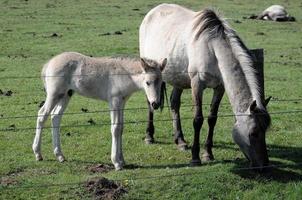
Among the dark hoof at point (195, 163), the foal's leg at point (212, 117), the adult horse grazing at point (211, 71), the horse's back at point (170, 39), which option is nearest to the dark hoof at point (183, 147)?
the adult horse grazing at point (211, 71)

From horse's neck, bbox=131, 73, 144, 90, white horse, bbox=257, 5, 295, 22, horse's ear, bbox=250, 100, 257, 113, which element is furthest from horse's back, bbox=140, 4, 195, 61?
white horse, bbox=257, 5, 295, 22

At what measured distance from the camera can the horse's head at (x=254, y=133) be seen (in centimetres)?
890

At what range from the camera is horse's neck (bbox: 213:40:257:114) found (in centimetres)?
927

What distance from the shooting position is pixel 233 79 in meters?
9.49

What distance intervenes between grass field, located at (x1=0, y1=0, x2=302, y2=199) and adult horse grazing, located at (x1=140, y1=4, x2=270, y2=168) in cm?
55

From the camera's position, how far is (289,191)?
907 centimetres

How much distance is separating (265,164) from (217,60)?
6.40 feet

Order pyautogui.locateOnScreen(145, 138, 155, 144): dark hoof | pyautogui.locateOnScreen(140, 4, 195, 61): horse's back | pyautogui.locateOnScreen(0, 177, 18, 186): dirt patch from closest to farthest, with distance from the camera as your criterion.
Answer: pyautogui.locateOnScreen(0, 177, 18, 186): dirt patch
pyautogui.locateOnScreen(140, 4, 195, 61): horse's back
pyautogui.locateOnScreen(145, 138, 155, 144): dark hoof

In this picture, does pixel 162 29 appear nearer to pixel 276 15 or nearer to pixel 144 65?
pixel 144 65

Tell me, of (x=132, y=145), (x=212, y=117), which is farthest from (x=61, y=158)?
(x=212, y=117)

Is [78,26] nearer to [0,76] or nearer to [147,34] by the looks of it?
[0,76]

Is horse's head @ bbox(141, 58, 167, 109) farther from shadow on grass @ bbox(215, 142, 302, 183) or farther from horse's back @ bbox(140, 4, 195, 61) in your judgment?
horse's back @ bbox(140, 4, 195, 61)

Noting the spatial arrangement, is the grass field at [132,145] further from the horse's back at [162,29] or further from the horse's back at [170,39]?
the horse's back at [162,29]

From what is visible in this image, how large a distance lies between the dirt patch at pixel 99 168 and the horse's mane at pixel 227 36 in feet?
8.90
